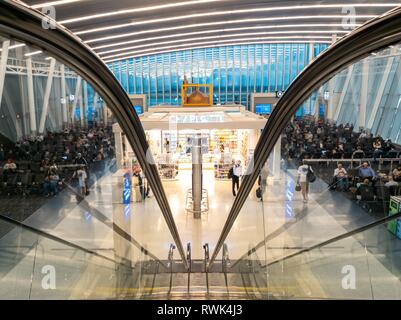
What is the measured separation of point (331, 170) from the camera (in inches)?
404

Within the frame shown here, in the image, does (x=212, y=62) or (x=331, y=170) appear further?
(x=212, y=62)

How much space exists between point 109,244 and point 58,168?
492cm

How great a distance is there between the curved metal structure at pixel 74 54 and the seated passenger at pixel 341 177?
7006mm

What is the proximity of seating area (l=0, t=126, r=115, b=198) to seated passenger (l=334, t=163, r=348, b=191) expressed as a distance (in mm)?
6764

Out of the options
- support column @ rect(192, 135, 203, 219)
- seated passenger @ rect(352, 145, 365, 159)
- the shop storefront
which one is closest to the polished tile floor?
support column @ rect(192, 135, 203, 219)

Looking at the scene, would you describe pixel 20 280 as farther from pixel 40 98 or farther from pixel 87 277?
pixel 40 98

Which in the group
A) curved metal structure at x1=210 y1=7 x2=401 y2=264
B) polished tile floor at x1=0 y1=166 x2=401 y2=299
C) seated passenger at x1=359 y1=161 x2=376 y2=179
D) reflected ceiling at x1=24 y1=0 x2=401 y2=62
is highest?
reflected ceiling at x1=24 y1=0 x2=401 y2=62

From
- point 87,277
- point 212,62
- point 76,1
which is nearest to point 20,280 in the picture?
point 87,277

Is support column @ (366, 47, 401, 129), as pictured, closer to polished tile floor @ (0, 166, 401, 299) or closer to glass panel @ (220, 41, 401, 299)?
glass panel @ (220, 41, 401, 299)

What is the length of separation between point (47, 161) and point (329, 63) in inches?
413

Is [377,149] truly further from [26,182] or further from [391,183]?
[26,182]

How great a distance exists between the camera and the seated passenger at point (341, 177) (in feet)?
26.6

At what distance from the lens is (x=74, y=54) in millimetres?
1322

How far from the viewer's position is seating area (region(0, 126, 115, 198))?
823cm
